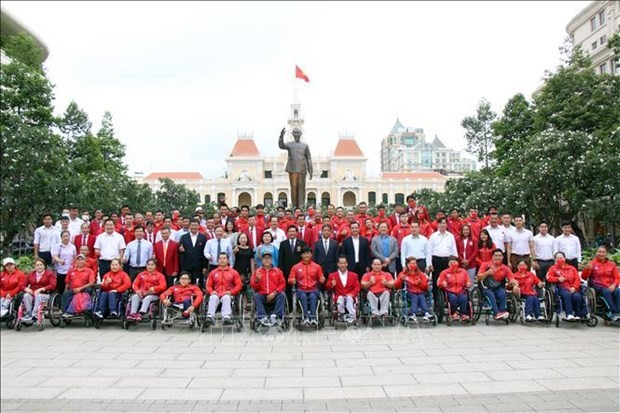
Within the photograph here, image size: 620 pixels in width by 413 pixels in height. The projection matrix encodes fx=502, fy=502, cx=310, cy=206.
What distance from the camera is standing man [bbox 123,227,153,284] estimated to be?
315 inches

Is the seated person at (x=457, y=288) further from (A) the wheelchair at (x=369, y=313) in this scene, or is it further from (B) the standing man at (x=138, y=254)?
(B) the standing man at (x=138, y=254)

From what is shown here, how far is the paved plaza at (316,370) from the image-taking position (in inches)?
164

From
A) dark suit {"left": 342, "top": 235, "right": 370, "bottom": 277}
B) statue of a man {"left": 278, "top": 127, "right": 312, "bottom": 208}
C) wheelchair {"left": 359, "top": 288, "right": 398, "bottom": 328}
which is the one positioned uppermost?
statue of a man {"left": 278, "top": 127, "right": 312, "bottom": 208}

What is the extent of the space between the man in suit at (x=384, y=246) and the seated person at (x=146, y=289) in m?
3.37

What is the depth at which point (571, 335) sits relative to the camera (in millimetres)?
6809

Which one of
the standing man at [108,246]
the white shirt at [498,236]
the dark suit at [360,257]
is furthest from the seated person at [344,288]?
the standing man at [108,246]

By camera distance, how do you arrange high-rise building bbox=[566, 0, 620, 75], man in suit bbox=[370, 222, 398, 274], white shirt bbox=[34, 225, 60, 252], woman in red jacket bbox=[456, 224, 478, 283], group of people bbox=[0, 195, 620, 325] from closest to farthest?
group of people bbox=[0, 195, 620, 325]
man in suit bbox=[370, 222, 398, 274]
woman in red jacket bbox=[456, 224, 478, 283]
white shirt bbox=[34, 225, 60, 252]
high-rise building bbox=[566, 0, 620, 75]

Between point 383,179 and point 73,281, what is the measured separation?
6878 cm

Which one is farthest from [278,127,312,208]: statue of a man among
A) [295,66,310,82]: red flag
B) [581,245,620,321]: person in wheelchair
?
[295,66,310,82]: red flag

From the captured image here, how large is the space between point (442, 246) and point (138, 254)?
489 centimetres

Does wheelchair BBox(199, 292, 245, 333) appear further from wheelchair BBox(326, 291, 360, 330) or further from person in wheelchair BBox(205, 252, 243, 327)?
wheelchair BBox(326, 291, 360, 330)

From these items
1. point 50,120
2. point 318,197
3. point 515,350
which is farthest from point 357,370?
point 318,197

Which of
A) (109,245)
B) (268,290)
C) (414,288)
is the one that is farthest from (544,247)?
(109,245)

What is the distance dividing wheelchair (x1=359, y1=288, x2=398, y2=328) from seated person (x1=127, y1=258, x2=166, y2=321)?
2988 mm
